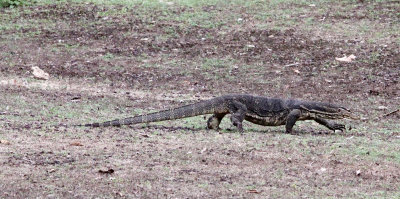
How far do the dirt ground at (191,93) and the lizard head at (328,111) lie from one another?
176 millimetres

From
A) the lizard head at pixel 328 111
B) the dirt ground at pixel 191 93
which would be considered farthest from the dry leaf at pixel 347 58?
the lizard head at pixel 328 111

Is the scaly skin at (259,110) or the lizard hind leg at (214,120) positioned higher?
the scaly skin at (259,110)

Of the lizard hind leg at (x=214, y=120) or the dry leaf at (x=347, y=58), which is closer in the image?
the lizard hind leg at (x=214, y=120)

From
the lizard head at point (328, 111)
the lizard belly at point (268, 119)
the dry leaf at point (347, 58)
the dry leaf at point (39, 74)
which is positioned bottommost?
the dry leaf at point (39, 74)

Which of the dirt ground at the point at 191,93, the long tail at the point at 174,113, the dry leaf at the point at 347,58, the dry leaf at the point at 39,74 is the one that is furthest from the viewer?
the dry leaf at the point at 347,58

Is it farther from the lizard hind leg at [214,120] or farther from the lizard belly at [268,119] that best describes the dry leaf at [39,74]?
the lizard belly at [268,119]

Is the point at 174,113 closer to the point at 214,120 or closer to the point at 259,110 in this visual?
the point at 214,120

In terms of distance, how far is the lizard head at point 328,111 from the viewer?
800 centimetres

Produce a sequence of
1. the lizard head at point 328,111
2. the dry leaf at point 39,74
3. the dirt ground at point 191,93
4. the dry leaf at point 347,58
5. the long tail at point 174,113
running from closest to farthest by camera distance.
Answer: the dirt ground at point 191,93 → the long tail at point 174,113 → the lizard head at point 328,111 → the dry leaf at point 39,74 → the dry leaf at point 347,58

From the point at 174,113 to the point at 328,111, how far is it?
5.41 feet

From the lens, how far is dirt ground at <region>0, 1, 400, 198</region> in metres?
6.06

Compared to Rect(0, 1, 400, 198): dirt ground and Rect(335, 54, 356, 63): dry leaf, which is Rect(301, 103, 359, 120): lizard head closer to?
Rect(0, 1, 400, 198): dirt ground

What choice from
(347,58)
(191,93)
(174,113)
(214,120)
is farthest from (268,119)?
(347,58)

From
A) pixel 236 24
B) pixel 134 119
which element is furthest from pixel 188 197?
pixel 236 24
